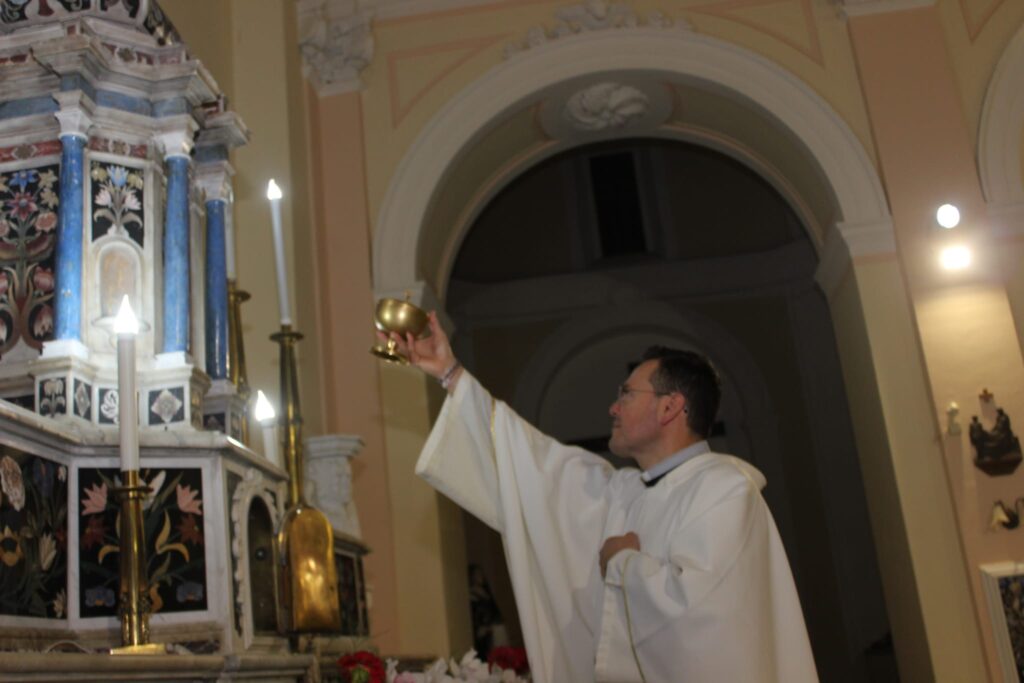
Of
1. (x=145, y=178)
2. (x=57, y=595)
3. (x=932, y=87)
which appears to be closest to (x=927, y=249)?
(x=932, y=87)

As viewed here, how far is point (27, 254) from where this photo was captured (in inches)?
135

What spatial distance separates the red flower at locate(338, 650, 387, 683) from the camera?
346 centimetres

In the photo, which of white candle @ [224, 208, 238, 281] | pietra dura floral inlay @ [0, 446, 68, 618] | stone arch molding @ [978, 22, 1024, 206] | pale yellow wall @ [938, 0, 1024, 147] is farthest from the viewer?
pale yellow wall @ [938, 0, 1024, 147]

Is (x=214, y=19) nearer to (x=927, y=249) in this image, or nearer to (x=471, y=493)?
(x=471, y=493)

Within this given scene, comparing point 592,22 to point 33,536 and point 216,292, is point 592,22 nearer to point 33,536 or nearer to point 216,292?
point 216,292

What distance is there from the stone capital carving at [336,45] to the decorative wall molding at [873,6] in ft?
9.06

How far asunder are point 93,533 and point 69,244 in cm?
85

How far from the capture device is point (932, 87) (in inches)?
257

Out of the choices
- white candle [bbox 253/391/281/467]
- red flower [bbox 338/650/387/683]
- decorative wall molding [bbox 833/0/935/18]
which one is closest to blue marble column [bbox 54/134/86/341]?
white candle [bbox 253/391/281/467]

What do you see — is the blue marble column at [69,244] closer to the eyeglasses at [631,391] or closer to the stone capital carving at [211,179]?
the stone capital carving at [211,179]

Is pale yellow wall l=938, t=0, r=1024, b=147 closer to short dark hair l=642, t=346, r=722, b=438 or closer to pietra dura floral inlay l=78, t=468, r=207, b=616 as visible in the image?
short dark hair l=642, t=346, r=722, b=438

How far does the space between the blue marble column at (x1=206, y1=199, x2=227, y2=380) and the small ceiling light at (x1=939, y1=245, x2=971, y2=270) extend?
12.8 feet

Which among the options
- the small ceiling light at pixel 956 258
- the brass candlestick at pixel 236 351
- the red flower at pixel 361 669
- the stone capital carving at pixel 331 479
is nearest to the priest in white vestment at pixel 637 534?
the red flower at pixel 361 669

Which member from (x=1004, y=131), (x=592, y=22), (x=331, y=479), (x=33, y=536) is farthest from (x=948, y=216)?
(x=33, y=536)
